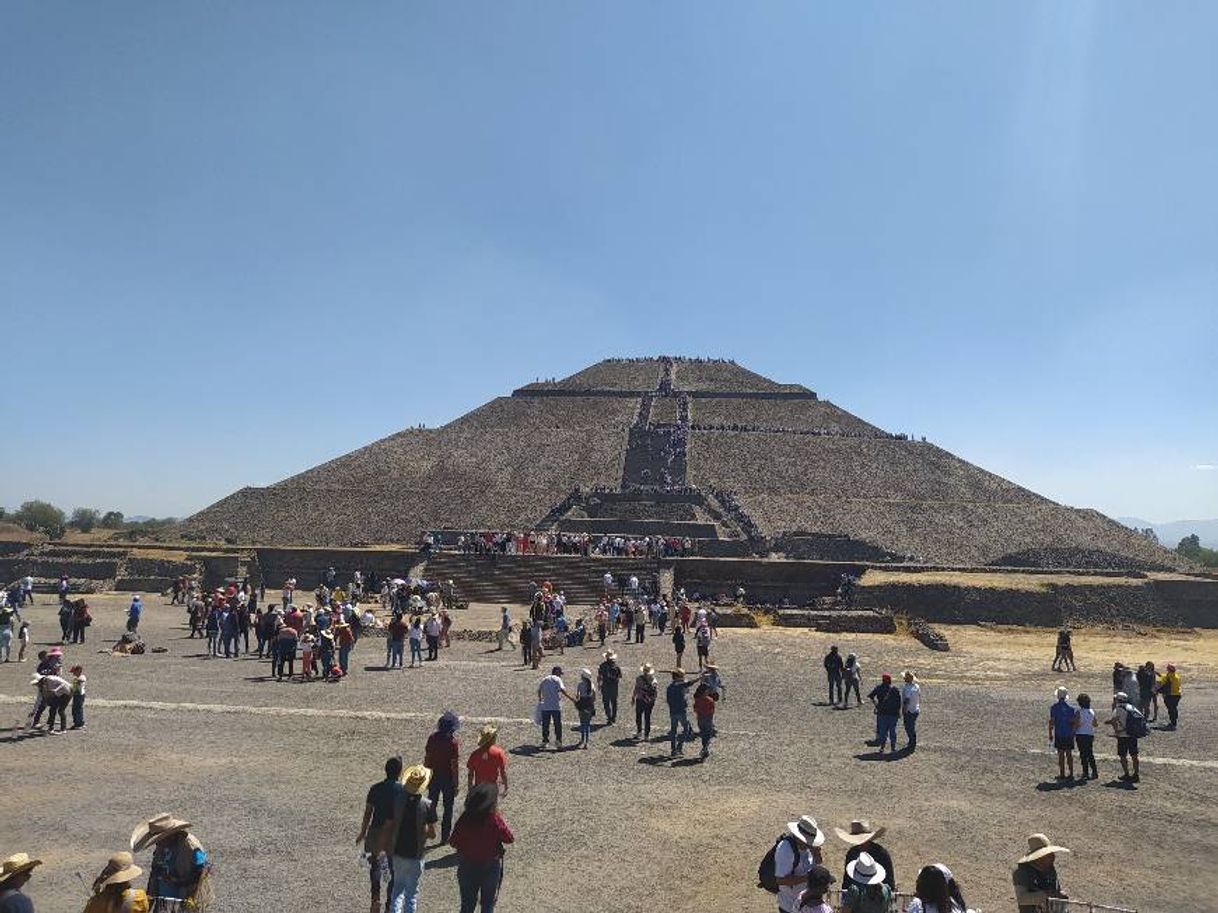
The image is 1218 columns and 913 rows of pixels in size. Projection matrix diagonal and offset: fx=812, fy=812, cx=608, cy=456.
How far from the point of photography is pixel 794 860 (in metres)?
5.11

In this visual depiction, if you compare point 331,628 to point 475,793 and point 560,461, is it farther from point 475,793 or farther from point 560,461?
point 560,461

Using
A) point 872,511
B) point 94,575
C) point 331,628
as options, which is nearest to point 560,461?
point 872,511

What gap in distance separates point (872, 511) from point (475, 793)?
43.3 m

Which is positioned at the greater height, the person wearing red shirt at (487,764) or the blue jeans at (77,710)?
the person wearing red shirt at (487,764)

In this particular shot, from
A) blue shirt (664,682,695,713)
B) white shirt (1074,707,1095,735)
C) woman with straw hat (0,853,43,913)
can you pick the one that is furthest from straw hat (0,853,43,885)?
white shirt (1074,707,1095,735)

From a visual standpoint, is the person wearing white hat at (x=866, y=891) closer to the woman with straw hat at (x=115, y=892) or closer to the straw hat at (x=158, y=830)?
the woman with straw hat at (x=115, y=892)

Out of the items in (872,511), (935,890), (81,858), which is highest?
(872,511)

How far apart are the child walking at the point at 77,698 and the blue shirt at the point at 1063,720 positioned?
12.7 m

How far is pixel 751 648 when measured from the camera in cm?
1955

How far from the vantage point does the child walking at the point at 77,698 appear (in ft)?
36.4

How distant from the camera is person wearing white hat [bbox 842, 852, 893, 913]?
15.0 ft

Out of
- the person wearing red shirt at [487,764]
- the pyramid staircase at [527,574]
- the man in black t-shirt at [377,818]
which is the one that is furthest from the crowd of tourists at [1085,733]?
the pyramid staircase at [527,574]

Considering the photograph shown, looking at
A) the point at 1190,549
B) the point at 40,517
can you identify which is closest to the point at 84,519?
the point at 40,517

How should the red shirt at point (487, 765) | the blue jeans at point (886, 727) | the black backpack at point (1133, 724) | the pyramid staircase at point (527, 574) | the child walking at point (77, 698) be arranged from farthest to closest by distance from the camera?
the pyramid staircase at point (527, 574) < the child walking at point (77, 698) < the blue jeans at point (886, 727) < the black backpack at point (1133, 724) < the red shirt at point (487, 765)
